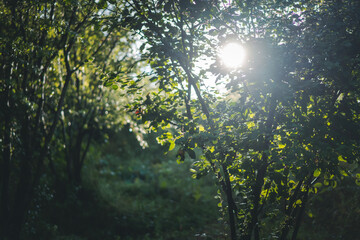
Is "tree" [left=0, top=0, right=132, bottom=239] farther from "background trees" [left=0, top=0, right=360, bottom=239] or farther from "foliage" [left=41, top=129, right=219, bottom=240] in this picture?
"foliage" [left=41, top=129, right=219, bottom=240]

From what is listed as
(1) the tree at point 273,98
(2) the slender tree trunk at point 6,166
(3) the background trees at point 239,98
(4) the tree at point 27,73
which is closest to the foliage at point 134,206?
(3) the background trees at point 239,98

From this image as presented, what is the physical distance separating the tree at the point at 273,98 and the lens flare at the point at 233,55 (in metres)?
0.05

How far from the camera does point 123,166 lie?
35.9 ft

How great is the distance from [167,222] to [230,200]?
3832 mm

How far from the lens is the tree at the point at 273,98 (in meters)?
2.38

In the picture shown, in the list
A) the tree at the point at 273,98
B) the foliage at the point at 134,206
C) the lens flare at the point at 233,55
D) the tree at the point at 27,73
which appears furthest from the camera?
the foliage at the point at 134,206

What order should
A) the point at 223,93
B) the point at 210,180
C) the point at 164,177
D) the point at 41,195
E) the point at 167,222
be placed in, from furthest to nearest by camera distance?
1. the point at 164,177
2. the point at 210,180
3. the point at 167,222
4. the point at 41,195
5. the point at 223,93

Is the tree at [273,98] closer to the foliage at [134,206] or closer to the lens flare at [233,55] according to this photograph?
the lens flare at [233,55]

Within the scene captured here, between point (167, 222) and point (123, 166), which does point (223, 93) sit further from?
point (123, 166)

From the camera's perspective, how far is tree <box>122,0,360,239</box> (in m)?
2.38

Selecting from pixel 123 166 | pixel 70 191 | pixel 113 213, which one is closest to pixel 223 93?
pixel 113 213

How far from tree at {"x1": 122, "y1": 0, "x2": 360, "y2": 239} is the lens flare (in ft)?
0.15

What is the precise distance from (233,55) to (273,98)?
1.78 feet

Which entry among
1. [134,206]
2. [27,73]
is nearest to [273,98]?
[27,73]
